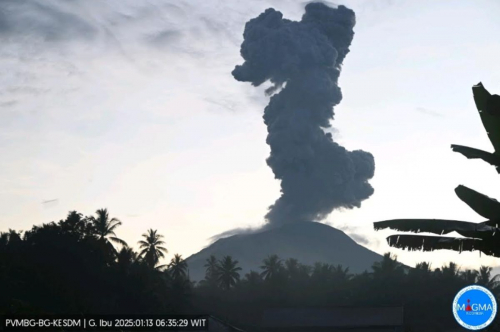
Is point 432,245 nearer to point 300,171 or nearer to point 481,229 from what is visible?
point 481,229

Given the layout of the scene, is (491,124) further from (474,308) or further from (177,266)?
(177,266)

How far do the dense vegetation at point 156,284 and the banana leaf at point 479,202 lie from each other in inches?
1080

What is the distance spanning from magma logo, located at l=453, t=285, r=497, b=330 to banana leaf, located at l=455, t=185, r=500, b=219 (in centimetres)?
168

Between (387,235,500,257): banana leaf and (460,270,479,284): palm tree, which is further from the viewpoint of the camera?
(460,270,479,284): palm tree

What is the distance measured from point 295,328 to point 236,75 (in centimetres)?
11823

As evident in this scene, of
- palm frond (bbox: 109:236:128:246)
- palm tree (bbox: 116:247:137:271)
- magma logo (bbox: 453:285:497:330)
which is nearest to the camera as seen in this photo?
magma logo (bbox: 453:285:497:330)

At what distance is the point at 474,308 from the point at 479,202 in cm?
195

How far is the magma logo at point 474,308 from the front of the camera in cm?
885

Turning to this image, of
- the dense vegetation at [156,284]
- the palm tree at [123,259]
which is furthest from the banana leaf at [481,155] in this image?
the palm tree at [123,259]

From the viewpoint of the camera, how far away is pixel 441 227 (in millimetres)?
10664

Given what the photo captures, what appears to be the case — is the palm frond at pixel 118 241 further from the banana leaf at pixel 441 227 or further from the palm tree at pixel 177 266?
the banana leaf at pixel 441 227

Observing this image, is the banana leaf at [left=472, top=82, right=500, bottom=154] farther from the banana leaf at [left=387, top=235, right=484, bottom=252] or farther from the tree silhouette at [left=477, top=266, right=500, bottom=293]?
the tree silhouette at [left=477, top=266, right=500, bottom=293]

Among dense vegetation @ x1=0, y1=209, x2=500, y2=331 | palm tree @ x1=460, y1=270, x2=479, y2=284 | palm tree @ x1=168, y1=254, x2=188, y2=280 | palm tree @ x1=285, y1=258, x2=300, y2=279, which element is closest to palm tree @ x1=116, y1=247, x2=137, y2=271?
dense vegetation @ x1=0, y1=209, x2=500, y2=331

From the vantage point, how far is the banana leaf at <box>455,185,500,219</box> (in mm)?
10281
